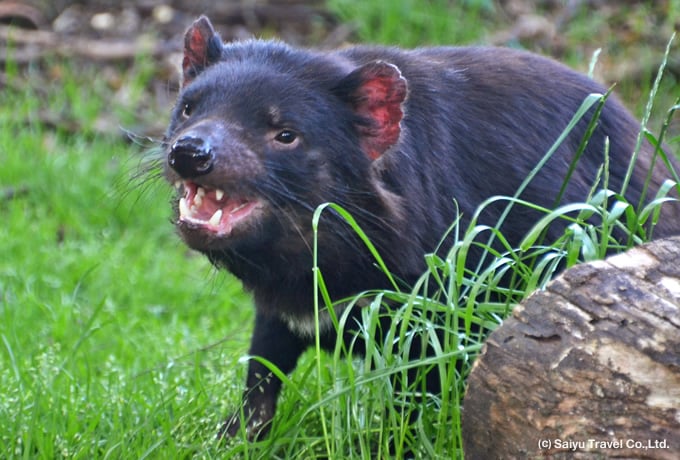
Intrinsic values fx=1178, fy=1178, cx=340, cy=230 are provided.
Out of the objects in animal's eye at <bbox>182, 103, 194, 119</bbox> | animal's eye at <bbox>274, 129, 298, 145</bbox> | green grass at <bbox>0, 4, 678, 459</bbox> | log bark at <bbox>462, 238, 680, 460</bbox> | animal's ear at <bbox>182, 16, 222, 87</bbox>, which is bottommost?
green grass at <bbox>0, 4, 678, 459</bbox>

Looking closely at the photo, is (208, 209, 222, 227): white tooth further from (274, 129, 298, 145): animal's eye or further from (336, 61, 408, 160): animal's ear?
(336, 61, 408, 160): animal's ear

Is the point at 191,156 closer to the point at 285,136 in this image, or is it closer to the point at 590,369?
the point at 285,136

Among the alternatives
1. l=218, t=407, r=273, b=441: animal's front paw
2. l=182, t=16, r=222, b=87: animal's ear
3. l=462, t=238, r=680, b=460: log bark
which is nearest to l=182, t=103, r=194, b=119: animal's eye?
l=182, t=16, r=222, b=87: animal's ear

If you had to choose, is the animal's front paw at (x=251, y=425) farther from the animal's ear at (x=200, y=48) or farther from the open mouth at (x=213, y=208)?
the animal's ear at (x=200, y=48)

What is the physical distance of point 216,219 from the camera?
9.59 ft

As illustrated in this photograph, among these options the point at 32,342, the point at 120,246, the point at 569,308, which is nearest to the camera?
the point at 569,308

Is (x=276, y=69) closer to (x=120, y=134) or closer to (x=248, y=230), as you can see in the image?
(x=248, y=230)

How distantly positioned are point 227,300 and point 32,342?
3.20 ft

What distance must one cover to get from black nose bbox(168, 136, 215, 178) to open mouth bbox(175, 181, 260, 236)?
3.8 inches

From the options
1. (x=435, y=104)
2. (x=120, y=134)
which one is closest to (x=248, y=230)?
(x=435, y=104)

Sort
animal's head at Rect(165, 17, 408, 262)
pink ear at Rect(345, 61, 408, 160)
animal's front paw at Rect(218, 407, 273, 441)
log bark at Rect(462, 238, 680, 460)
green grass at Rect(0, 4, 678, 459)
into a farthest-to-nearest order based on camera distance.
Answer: animal's front paw at Rect(218, 407, 273, 441), pink ear at Rect(345, 61, 408, 160), animal's head at Rect(165, 17, 408, 262), green grass at Rect(0, 4, 678, 459), log bark at Rect(462, 238, 680, 460)

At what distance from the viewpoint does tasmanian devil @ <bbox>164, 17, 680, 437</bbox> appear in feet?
9.64

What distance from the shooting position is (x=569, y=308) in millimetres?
2385

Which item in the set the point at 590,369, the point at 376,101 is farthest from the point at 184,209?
the point at 590,369
